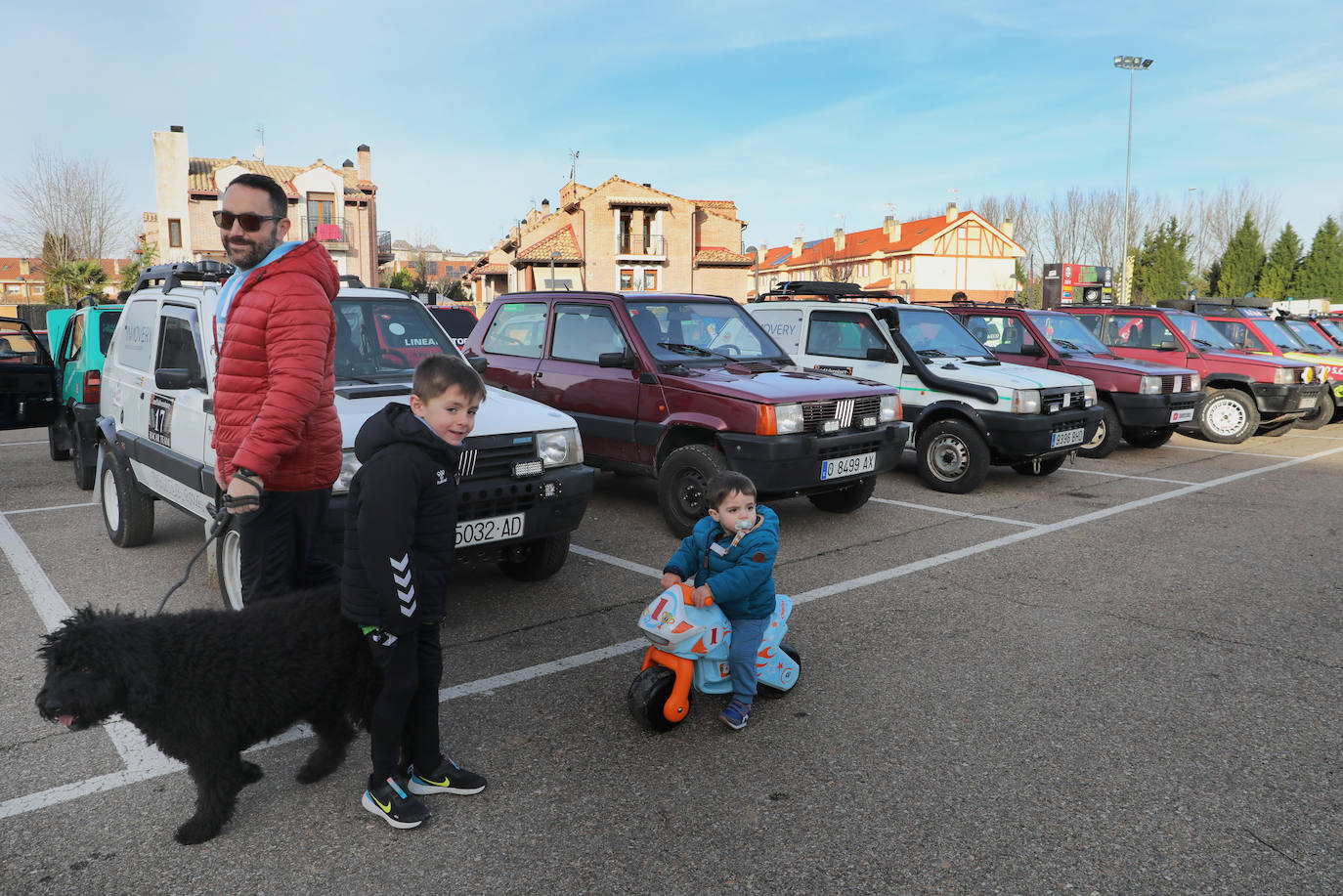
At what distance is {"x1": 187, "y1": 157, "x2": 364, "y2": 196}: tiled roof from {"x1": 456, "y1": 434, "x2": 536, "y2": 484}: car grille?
49.5 meters

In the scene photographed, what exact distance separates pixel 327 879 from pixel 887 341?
25.1 feet

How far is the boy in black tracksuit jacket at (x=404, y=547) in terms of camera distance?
8.82 ft

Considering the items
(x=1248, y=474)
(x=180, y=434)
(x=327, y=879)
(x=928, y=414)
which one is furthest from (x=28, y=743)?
(x=1248, y=474)

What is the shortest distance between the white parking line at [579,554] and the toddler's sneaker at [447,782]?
77cm

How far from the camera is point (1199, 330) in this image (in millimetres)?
13547

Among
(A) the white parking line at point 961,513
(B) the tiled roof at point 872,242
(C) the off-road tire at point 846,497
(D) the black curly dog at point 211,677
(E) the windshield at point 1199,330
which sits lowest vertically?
(A) the white parking line at point 961,513

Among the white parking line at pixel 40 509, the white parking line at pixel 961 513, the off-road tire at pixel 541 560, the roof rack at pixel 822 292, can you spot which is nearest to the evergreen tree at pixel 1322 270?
the roof rack at pixel 822 292

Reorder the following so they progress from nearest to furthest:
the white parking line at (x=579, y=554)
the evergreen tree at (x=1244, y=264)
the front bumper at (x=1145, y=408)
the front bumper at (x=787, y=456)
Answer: the white parking line at (x=579, y=554), the front bumper at (x=787, y=456), the front bumper at (x=1145, y=408), the evergreen tree at (x=1244, y=264)

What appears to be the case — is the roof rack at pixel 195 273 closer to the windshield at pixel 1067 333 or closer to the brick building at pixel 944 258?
the windshield at pixel 1067 333

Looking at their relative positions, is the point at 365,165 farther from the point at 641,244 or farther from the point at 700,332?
the point at 700,332

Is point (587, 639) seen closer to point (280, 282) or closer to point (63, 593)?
point (280, 282)

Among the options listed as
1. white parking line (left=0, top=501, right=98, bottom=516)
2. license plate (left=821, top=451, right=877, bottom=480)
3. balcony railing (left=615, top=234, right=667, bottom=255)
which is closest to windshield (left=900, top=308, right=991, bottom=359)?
license plate (left=821, top=451, right=877, bottom=480)

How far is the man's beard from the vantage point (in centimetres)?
313

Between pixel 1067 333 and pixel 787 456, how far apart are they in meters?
7.29
